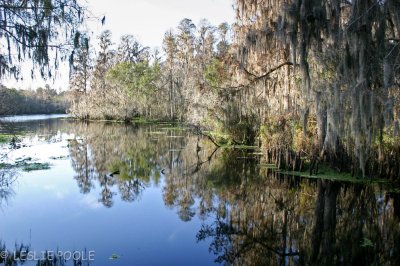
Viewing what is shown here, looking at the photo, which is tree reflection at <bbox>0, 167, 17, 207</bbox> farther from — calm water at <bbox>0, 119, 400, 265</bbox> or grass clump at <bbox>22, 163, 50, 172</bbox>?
grass clump at <bbox>22, 163, 50, 172</bbox>

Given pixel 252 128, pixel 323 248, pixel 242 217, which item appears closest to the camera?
pixel 323 248

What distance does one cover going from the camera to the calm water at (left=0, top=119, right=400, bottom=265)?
19.0ft

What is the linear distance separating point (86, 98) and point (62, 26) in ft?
125

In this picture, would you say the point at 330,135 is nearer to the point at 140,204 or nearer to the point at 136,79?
the point at 140,204

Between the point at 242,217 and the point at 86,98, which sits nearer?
the point at 242,217

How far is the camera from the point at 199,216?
7.94 meters

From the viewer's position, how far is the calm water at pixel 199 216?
578cm

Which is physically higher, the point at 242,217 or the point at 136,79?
the point at 136,79

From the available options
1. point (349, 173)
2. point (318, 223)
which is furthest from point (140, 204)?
point (349, 173)

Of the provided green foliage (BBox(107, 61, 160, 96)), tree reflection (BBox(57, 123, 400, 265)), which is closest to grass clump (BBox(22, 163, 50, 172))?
tree reflection (BBox(57, 123, 400, 265))

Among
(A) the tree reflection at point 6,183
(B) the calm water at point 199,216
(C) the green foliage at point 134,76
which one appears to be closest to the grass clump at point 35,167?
(B) the calm water at point 199,216

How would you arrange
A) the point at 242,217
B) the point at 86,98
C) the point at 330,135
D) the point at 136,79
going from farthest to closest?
the point at 86,98 → the point at 136,79 → the point at 330,135 → the point at 242,217

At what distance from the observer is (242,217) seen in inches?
296

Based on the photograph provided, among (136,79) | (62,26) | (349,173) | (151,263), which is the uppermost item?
(136,79)
